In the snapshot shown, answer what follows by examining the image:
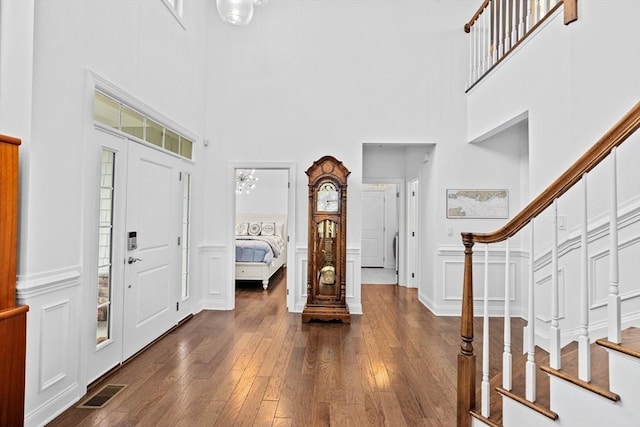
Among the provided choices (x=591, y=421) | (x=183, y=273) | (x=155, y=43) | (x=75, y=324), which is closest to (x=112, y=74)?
(x=155, y=43)

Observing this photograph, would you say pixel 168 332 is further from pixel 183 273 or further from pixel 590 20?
pixel 590 20

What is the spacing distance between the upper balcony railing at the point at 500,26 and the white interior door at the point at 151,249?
3863 millimetres

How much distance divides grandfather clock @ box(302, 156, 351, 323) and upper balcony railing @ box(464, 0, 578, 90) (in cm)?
218

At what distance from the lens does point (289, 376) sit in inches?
104

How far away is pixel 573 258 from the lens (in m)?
2.57

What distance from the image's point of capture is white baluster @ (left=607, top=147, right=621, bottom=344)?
119 cm

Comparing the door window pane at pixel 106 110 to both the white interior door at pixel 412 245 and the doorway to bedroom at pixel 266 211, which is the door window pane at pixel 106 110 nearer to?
the doorway to bedroom at pixel 266 211

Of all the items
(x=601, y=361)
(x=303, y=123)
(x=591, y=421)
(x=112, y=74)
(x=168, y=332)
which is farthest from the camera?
(x=303, y=123)

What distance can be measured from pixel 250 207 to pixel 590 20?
7349 millimetres

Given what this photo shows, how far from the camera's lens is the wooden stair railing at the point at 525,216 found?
125 centimetres

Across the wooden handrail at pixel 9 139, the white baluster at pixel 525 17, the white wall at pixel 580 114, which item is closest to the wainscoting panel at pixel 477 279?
the white wall at pixel 580 114

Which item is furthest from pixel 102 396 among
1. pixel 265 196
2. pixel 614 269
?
pixel 265 196

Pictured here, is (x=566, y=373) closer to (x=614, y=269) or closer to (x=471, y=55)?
(x=614, y=269)

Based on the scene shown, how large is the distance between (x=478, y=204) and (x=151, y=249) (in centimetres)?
403
